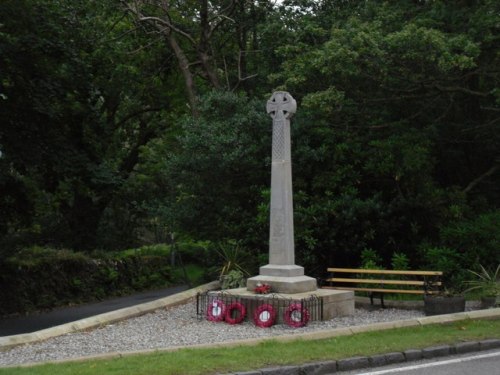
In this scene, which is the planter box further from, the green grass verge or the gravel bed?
the green grass verge

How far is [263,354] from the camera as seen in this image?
9.55 metres

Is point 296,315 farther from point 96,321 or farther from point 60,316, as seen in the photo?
point 60,316

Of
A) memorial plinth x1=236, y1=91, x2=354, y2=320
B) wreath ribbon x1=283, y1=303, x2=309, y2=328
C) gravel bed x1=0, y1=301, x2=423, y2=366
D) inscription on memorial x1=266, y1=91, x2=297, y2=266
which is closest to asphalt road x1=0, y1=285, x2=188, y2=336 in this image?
gravel bed x1=0, y1=301, x2=423, y2=366

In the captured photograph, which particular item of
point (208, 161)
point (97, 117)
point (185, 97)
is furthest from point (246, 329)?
point (185, 97)

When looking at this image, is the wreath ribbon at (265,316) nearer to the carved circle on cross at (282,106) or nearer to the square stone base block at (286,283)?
the square stone base block at (286,283)

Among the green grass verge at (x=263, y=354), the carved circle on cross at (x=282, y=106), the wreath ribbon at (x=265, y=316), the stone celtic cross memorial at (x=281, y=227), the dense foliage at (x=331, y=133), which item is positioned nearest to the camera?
the green grass verge at (x=263, y=354)

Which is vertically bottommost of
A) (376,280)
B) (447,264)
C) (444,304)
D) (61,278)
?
(444,304)

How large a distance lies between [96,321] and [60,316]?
6599mm

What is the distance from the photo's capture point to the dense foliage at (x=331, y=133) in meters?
17.8

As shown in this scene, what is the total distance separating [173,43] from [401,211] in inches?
432

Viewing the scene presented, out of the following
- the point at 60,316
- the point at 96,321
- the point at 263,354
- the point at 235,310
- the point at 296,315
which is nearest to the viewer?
the point at 263,354

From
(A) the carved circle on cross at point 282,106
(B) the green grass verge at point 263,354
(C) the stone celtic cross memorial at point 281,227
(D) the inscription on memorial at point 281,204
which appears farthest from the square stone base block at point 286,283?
(A) the carved circle on cross at point 282,106

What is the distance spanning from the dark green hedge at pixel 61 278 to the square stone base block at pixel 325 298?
8716mm

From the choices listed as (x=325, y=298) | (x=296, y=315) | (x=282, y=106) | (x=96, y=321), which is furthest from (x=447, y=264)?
(x=96, y=321)
